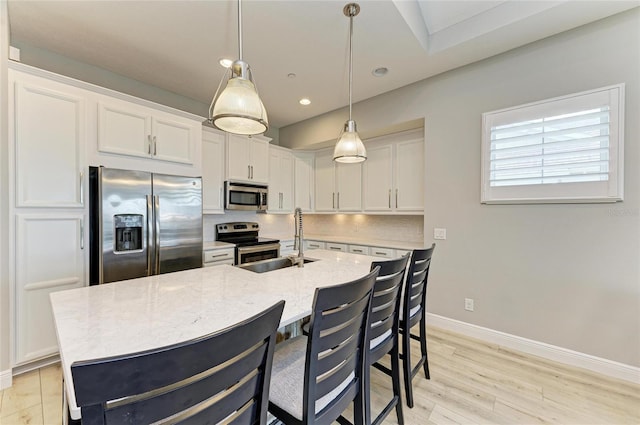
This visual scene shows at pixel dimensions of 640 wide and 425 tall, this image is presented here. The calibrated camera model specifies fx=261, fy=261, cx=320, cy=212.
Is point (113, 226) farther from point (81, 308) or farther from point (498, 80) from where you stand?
point (498, 80)

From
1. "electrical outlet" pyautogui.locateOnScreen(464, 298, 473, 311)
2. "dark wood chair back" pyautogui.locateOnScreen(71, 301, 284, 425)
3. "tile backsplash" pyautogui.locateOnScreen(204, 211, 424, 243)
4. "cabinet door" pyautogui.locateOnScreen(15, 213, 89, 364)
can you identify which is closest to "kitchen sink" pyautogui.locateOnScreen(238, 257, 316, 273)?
"dark wood chair back" pyautogui.locateOnScreen(71, 301, 284, 425)

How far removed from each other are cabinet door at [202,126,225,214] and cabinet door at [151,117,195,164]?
443 millimetres

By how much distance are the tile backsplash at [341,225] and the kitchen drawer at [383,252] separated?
0.58 metres

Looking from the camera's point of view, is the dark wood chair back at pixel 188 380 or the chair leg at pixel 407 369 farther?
the chair leg at pixel 407 369

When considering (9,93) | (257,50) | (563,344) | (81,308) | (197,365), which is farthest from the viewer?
(257,50)

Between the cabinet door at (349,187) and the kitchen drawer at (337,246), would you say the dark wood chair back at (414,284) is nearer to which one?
the kitchen drawer at (337,246)

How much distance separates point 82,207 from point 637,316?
4643 mm

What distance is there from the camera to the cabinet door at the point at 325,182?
179 inches

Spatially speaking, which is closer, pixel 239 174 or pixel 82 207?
pixel 82 207

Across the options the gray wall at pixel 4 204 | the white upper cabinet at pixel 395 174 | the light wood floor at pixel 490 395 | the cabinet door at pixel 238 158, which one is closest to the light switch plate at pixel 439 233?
the white upper cabinet at pixel 395 174

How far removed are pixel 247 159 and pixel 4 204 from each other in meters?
2.48

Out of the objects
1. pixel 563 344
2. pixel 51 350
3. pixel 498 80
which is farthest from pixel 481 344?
pixel 51 350

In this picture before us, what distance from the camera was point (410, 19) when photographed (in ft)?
7.38

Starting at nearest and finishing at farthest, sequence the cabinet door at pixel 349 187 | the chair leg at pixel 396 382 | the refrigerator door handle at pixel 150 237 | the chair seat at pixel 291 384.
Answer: the chair seat at pixel 291 384 → the chair leg at pixel 396 382 → the refrigerator door handle at pixel 150 237 → the cabinet door at pixel 349 187
